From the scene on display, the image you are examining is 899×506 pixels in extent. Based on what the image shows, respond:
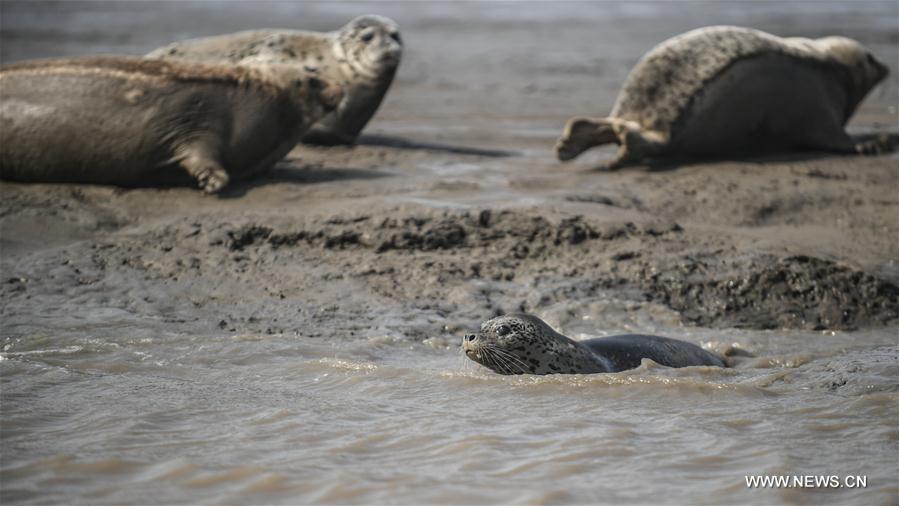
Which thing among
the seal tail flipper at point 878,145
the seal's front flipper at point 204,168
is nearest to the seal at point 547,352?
the seal's front flipper at point 204,168

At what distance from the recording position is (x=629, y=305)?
5398mm

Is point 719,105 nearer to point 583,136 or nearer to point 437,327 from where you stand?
point 583,136

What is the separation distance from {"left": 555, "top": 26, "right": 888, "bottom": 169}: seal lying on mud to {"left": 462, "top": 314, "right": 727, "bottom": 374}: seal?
10.5 feet

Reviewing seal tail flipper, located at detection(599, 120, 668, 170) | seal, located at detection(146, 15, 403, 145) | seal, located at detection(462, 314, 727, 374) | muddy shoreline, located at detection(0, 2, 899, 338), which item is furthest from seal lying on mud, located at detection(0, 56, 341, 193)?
seal, located at detection(462, 314, 727, 374)

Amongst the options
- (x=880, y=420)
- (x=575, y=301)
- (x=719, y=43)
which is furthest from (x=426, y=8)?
(x=880, y=420)

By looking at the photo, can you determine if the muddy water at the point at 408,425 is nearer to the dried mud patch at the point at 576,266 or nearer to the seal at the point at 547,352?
the seal at the point at 547,352

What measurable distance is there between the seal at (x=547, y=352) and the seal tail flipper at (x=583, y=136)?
3144mm

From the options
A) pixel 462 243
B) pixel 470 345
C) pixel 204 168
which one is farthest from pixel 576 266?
pixel 204 168

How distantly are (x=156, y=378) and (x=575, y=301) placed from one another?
6.65 feet

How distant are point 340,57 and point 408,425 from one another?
5276 mm

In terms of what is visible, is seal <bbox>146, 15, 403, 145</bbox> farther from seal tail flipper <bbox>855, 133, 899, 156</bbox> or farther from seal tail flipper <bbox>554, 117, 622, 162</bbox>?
seal tail flipper <bbox>855, 133, 899, 156</bbox>

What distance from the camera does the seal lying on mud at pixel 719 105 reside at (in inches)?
302

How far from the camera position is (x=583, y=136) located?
7586 millimetres

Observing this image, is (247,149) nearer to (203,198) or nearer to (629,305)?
(203,198)
